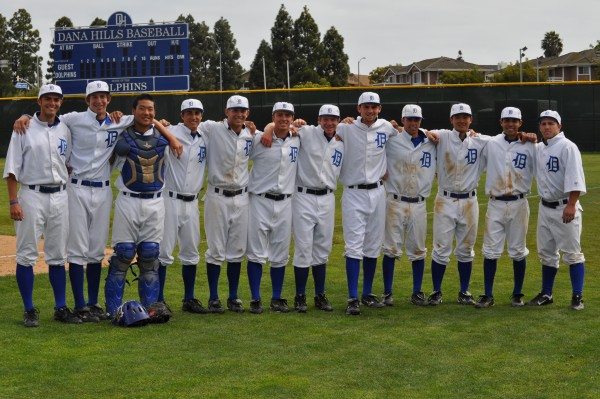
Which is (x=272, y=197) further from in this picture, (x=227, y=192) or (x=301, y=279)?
(x=301, y=279)

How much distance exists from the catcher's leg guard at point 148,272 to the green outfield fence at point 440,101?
20.4 metres

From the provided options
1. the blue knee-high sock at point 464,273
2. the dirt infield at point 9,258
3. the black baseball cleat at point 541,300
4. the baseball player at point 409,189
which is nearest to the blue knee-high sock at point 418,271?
the baseball player at point 409,189

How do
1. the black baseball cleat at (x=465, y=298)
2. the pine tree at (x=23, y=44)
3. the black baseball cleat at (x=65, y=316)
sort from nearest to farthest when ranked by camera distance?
the black baseball cleat at (x=65, y=316) → the black baseball cleat at (x=465, y=298) → the pine tree at (x=23, y=44)

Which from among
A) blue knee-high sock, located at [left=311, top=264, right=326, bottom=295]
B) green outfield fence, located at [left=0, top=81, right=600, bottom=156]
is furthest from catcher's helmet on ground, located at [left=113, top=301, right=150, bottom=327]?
green outfield fence, located at [left=0, top=81, right=600, bottom=156]

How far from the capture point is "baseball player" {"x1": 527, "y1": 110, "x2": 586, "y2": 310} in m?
7.65

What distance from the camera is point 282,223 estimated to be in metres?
7.77

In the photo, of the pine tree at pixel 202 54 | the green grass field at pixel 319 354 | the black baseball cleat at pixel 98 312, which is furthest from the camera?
the pine tree at pixel 202 54

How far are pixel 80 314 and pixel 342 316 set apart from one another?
2.04 metres

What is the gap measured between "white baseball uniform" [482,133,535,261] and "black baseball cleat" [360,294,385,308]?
99cm

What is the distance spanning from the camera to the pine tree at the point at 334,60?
66250 millimetres

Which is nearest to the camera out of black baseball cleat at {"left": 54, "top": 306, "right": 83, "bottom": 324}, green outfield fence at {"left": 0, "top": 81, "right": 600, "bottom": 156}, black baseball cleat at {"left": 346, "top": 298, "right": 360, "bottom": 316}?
black baseball cleat at {"left": 54, "top": 306, "right": 83, "bottom": 324}

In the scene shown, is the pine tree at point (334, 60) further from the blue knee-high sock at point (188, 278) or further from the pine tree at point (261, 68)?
the blue knee-high sock at point (188, 278)

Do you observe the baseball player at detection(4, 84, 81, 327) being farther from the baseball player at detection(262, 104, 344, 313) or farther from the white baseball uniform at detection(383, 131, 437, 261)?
the white baseball uniform at detection(383, 131, 437, 261)

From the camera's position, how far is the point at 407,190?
8.05 m
